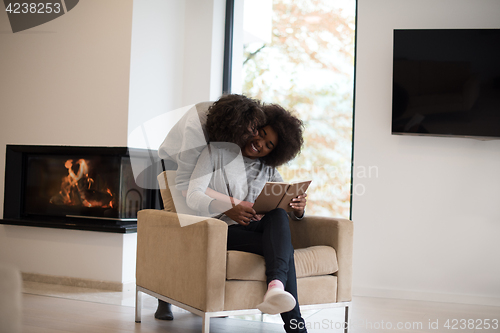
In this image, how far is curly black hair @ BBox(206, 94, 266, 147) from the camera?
226cm

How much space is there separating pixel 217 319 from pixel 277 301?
2.58ft

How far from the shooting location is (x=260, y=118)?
2.36m

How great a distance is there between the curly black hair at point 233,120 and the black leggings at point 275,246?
438 mm

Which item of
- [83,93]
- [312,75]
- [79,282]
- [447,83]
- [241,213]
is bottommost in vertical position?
[79,282]

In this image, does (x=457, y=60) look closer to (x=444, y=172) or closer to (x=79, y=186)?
(x=444, y=172)

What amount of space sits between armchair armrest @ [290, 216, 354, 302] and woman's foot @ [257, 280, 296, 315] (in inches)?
19.8

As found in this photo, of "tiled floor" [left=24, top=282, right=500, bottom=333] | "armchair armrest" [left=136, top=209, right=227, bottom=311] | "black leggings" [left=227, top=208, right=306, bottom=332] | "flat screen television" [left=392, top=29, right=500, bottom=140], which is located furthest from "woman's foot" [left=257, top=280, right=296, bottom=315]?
"flat screen television" [left=392, top=29, right=500, bottom=140]

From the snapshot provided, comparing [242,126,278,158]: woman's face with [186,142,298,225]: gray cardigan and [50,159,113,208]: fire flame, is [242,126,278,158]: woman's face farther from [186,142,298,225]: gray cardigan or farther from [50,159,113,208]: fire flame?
[50,159,113,208]: fire flame

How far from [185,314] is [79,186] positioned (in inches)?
53.8

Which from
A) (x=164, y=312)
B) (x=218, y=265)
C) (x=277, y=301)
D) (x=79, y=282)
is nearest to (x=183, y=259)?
(x=218, y=265)

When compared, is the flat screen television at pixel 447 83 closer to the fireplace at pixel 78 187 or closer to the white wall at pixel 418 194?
the white wall at pixel 418 194

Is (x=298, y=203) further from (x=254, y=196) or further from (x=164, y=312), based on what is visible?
(x=164, y=312)

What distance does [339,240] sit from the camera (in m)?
2.20

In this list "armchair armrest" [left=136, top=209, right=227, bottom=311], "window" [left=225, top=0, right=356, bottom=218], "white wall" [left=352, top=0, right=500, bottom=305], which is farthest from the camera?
"window" [left=225, top=0, right=356, bottom=218]
